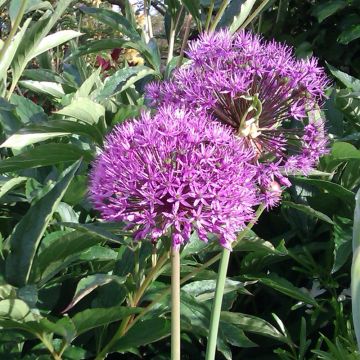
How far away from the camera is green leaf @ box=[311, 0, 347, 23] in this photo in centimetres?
292

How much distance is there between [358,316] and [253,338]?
2.51 feet

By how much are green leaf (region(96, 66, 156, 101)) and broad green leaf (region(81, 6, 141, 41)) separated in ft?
0.58

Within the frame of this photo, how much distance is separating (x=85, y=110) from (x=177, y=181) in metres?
0.45

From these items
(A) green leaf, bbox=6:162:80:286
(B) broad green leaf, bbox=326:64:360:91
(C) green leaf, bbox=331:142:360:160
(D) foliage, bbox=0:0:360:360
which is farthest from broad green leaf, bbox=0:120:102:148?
(B) broad green leaf, bbox=326:64:360:91

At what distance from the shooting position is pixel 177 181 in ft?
2.56


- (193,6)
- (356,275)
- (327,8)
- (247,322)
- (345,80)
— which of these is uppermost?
(327,8)

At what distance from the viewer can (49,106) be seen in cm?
302

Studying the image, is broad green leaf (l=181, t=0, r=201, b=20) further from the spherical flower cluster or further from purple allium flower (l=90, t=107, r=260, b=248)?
purple allium flower (l=90, t=107, r=260, b=248)

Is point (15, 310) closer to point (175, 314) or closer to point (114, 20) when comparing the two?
point (175, 314)

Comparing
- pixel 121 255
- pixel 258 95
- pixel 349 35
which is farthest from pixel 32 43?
→ pixel 349 35

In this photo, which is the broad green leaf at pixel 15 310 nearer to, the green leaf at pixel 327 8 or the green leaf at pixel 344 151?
the green leaf at pixel 344 151

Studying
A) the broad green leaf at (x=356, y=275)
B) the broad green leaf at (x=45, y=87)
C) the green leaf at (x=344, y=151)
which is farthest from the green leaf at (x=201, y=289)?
the broad green leaf at (x=45, y=87)

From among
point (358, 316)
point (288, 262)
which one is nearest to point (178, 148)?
point (358, 316)

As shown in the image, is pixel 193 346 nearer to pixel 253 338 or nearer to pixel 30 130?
pixel 253 338
